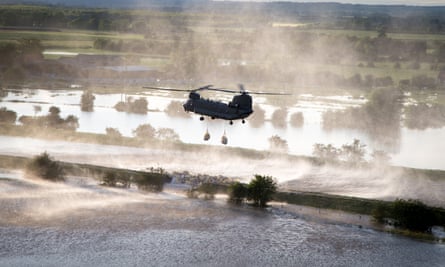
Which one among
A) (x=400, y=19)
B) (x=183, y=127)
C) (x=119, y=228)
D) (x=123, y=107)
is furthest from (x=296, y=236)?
(x=400, y=19)

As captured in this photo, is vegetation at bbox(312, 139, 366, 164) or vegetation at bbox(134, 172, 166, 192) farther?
vegetation at bbox(312, 139, 366, 164)

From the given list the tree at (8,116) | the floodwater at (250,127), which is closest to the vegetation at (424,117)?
the floodwater at (250,127)

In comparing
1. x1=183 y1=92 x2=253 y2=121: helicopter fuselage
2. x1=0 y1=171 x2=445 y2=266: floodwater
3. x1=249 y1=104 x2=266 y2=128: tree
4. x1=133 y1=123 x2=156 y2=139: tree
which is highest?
x1=249 y1=104 x2=266 y2=128: tree

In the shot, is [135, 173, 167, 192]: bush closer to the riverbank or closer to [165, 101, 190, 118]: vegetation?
the riverbank

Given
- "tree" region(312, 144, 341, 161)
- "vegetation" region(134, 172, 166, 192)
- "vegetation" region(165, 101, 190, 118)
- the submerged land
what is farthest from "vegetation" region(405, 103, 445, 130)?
"vegetation" region(134, 172, 166, 192)

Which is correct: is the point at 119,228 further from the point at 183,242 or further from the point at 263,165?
the point at 263,165

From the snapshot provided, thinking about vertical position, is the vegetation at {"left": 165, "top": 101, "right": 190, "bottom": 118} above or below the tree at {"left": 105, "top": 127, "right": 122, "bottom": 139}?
above

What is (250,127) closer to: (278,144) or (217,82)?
(278,144)

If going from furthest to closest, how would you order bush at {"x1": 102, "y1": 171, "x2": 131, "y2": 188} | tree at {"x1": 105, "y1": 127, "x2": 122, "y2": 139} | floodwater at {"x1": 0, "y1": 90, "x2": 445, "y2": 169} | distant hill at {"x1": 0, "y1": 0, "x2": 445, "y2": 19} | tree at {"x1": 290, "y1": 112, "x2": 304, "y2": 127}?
distant hill at {"x1": 0, "y1": 0, "x2": 445, "y2": 19} < tree at {"x1": 290, "y1": 112, "x2": 304, "y2": 127} < floodwater at {"x1": 0, "y1": 90, "x2": 445, "y2": 169} < tree at {"x1": 105, "y1": 127, "x2": 122, "y2": 139} < bush at {"x1": 102, "y1": 171, "x2": 131, "y2": 188}

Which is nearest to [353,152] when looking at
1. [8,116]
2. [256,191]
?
[256,191]
